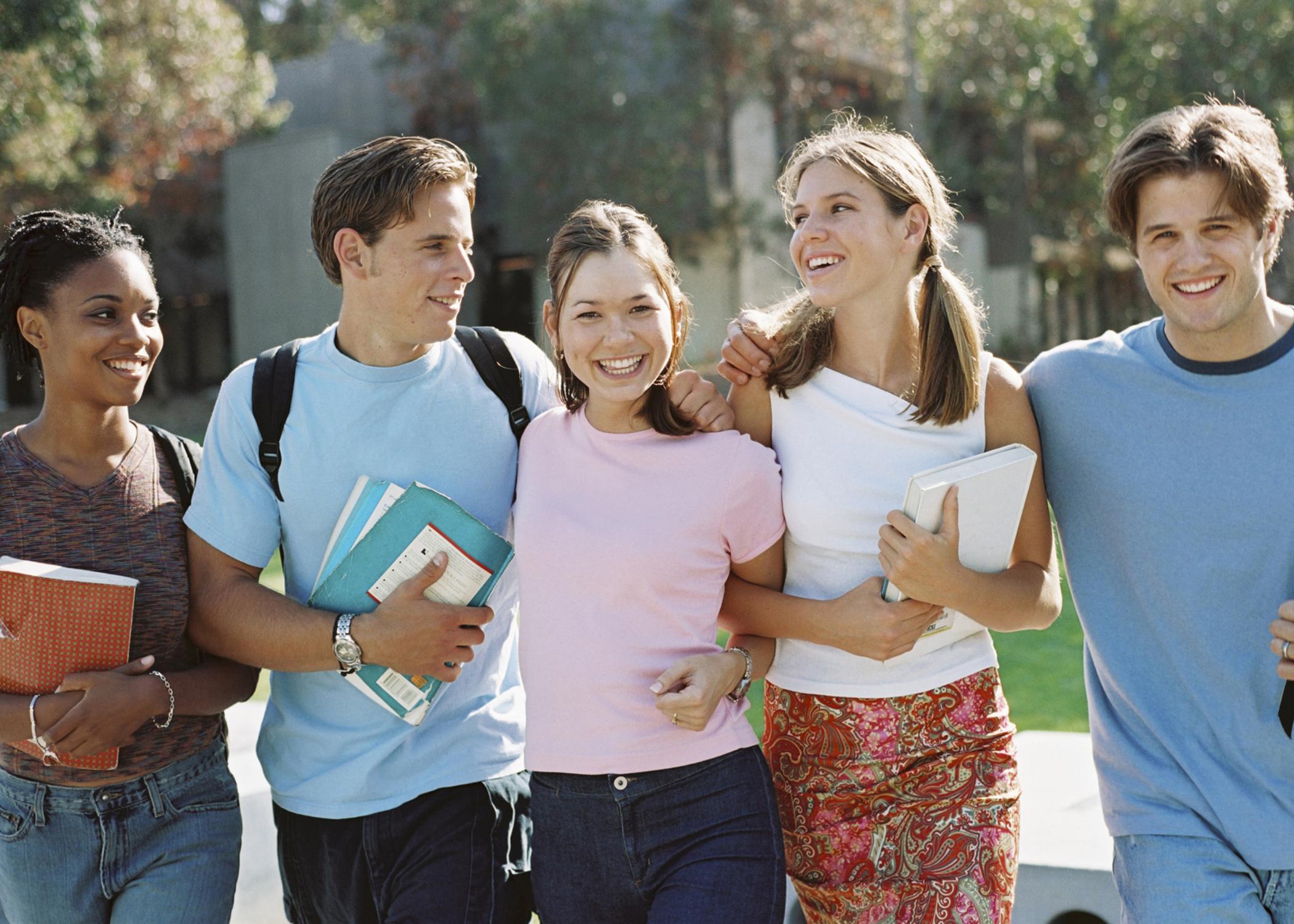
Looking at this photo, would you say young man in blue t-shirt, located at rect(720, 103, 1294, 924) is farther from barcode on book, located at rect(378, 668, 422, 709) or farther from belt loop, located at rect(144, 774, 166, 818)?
belt loop, located at rect(144, 774, 166, 818)

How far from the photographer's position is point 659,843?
105 inches

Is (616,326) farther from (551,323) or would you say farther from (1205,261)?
(1205,261)

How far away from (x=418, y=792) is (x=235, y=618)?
0.57 m

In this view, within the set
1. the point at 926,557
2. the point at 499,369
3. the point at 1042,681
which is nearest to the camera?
the point at 926,557

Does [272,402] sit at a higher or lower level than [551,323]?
lower

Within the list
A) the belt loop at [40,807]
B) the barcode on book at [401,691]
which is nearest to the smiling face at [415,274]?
the barcode on book at [401,691]

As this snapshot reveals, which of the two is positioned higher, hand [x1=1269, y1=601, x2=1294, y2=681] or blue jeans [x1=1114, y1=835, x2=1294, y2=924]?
hand [x1=1269, y1=601, x2=1294, y2=681]

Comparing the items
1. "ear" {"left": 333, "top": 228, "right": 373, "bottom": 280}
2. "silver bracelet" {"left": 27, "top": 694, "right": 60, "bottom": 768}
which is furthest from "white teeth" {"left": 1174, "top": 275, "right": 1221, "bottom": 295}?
"silver bracelet" {"left": 27, "top": 694, "right": 60, "bottom": 768}

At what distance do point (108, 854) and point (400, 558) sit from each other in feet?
2.98

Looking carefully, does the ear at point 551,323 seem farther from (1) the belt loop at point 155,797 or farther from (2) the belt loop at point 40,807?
(2) the belt loop at point 40,807

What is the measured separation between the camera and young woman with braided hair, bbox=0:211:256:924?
2.86 metres

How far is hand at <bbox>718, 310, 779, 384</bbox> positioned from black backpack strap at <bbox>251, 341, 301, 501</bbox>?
1021mm

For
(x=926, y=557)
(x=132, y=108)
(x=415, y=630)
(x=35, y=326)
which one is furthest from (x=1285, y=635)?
(x=132, y=108)

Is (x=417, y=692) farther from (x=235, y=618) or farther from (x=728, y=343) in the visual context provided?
(x=728, y=343)
